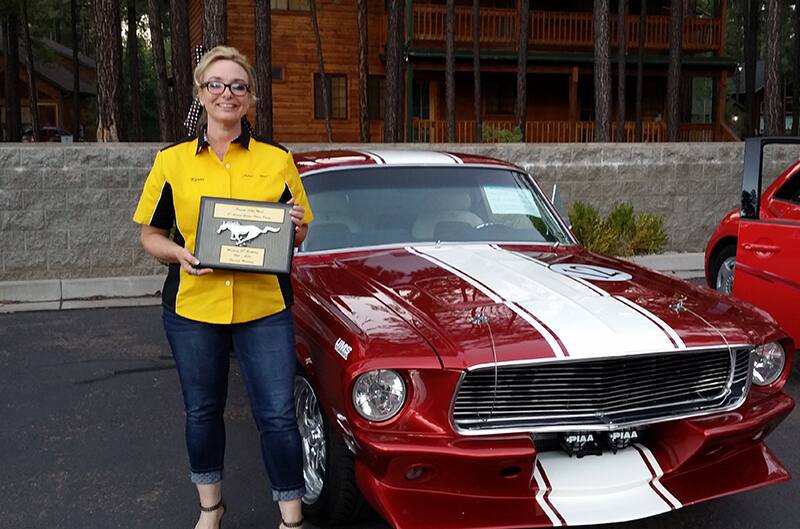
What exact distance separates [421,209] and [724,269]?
390cm

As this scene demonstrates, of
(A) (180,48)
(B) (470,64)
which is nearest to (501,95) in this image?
(B) (470,64)

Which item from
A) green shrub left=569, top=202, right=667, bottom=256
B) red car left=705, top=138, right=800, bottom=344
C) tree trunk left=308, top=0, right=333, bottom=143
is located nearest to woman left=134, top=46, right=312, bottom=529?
red car left=705, top=138, right=800, bottom=344

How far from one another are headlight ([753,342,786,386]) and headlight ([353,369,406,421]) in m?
1.61

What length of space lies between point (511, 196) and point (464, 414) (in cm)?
218

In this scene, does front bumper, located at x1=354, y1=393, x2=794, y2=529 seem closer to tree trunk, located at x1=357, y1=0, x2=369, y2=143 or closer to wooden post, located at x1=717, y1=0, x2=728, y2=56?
tree trunk, located at x1=357, y1=0, x2=369, y2=143

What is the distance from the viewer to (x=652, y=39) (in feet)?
87.1

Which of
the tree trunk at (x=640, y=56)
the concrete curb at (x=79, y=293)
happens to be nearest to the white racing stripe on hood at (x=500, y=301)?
the concrete curb at (x=79, y=293)

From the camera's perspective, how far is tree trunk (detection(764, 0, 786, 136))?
15625 mm

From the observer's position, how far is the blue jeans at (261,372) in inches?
121

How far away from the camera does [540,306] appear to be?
10.6ft

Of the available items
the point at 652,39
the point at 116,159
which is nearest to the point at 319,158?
the point at 116,159

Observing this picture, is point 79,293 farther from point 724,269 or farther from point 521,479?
point 521,479

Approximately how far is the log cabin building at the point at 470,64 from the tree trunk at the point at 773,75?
332 inches

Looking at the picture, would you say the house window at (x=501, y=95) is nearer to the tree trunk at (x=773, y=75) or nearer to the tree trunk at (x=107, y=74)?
the tree trunk at (x=773, y=75)
